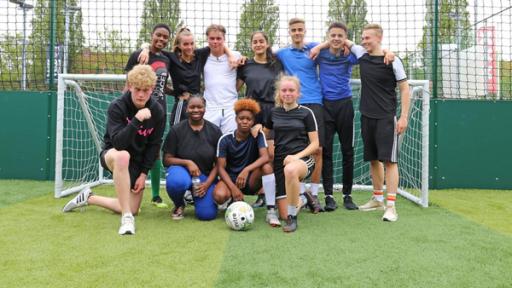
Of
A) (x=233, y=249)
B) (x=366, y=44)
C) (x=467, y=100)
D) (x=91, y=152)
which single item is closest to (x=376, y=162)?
(x=366, y=44)

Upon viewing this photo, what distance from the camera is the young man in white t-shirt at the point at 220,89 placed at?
4.55m

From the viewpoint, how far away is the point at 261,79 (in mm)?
4434

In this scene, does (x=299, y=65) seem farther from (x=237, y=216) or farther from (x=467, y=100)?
(x=467, y=100)

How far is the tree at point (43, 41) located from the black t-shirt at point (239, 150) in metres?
3.74

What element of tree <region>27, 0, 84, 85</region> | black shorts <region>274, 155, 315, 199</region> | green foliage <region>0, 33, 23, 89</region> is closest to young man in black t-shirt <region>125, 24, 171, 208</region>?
black shorts <region>274, 155, 315, 199</region>

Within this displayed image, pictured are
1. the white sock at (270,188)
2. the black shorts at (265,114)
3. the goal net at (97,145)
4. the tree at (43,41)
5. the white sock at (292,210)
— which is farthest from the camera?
the tree at (43,41)

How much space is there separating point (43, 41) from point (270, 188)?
15.9 ft

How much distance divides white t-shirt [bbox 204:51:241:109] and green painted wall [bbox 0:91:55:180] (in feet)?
10.4

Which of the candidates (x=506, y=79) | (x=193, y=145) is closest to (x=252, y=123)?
(x=193, y=145)

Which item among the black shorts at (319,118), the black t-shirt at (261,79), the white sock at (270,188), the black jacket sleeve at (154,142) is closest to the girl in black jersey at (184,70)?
the black t-shirt at (261,79)

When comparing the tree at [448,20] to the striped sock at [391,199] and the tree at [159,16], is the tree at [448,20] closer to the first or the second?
the striped sock at [391,199]

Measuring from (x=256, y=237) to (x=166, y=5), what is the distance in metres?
6.20

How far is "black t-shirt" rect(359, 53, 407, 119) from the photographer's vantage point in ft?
14.0

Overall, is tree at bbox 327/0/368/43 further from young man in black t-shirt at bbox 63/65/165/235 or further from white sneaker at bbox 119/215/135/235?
white sneaker at bbox 119/215/135/235
